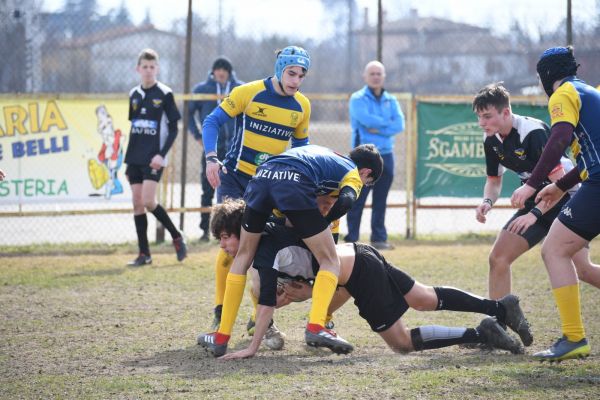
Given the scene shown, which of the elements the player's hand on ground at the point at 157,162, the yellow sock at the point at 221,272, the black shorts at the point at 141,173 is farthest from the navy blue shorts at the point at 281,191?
the black shorts at the point at 141,173

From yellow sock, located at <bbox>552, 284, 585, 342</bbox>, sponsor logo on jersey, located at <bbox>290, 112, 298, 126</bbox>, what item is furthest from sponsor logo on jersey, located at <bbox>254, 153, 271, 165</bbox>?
yellow sock, located at <bbox>552, 284, 585, 342</bbox>

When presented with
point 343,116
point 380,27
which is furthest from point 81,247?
point 343,116

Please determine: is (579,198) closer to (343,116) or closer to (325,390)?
(325,390)

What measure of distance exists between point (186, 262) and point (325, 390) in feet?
18.8

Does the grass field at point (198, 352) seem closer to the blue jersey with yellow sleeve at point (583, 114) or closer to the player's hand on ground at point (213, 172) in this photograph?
the player's hand on ground at point (213, 172)

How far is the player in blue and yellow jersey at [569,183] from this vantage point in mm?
5547

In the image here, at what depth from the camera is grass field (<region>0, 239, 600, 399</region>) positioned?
508 centimetres

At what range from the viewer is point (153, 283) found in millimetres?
9195

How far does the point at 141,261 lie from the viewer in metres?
10.4

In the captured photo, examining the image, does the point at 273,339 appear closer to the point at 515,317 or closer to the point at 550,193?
the point at 515,317

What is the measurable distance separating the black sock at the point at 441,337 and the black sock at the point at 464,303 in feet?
0.54

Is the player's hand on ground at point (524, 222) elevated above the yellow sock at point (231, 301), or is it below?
above

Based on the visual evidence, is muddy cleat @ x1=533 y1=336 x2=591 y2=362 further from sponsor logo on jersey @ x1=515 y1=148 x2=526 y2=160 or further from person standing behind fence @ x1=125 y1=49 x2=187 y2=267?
person standing behind fence @ x1=125 y1=49 x2=187 y2=267

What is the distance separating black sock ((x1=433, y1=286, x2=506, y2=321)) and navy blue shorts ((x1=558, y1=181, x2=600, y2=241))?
80cm
